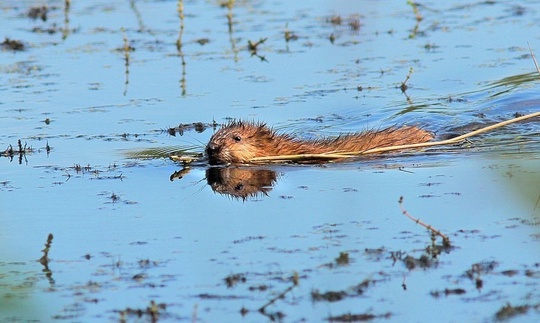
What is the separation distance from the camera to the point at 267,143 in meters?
11.0

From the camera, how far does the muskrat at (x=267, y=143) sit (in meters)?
10.8

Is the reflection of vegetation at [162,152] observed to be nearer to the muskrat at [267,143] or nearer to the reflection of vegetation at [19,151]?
the muskrat at [267,143]

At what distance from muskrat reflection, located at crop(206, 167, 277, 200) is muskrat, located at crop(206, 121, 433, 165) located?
17 cm

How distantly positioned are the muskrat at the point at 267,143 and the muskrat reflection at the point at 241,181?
17 centimetres

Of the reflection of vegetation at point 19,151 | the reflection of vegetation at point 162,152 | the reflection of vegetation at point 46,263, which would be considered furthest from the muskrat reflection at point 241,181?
the reflection of vegetation at point 46,263

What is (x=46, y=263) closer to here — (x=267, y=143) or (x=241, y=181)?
(x=241, y=181)

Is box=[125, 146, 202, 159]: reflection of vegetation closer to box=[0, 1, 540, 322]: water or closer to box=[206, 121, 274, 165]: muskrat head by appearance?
box=[0, 1, 540, 322]: water

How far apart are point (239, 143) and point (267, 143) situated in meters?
0.33

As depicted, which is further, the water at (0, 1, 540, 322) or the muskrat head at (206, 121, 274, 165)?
the muskrat head at (206, 121, 274, 165)

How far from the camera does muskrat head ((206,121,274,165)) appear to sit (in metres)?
10.8

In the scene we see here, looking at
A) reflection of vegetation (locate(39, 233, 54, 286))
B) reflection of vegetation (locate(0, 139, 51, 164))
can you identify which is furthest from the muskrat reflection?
reflection of vegetation (locate(39, 233, 54, 286))

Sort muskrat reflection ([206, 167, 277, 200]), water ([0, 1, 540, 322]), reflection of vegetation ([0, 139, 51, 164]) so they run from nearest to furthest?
water ([0, 1, 540, 322]) < muskrat reflection ([206, 167, 277, 200]) < reflection of vegetation ([0, 139, 51, 164])

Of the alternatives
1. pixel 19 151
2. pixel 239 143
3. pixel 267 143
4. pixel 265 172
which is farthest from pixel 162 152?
pixel 19 151

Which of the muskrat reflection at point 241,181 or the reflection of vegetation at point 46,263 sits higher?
the muskrat reflection at point 241,181
